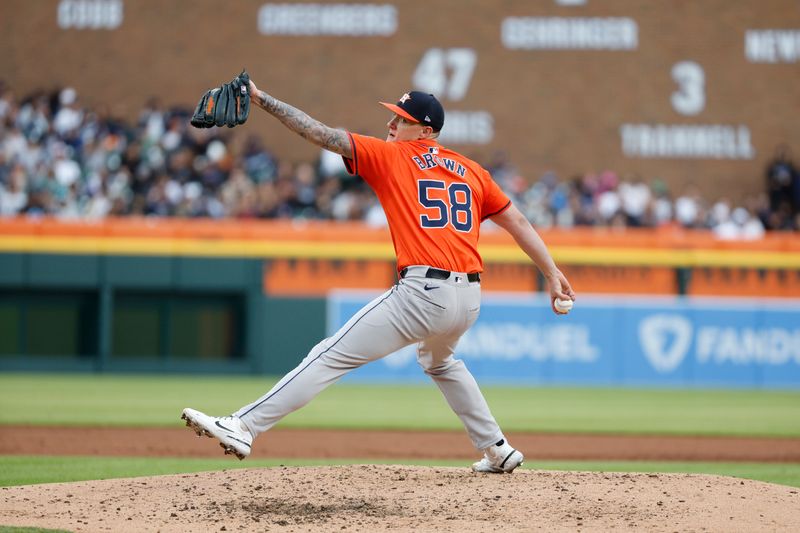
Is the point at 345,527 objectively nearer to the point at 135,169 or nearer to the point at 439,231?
the point at 439,231

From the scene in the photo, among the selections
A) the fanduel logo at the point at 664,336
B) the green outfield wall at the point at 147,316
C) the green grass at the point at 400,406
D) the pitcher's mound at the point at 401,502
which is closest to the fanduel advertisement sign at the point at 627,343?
the fanduel logo at the point at 664,336

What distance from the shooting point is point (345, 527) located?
4828 mm

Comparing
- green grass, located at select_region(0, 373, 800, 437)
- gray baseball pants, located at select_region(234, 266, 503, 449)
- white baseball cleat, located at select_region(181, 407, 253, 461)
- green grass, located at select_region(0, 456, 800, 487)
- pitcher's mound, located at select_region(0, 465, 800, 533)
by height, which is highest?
gray baseball pants, located at select_region(234, 266, 503, 449)

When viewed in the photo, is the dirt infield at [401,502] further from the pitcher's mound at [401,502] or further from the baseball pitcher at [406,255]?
the baseball pitcher at [406,255]

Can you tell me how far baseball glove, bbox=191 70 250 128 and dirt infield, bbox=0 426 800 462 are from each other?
3.41m

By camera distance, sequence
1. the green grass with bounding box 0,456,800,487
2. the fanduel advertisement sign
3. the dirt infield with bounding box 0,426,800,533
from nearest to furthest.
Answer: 1. the dirt infield with bounding box 0,426,800,533
2. the green grass with bounding box 0,456,800,487
3. the fanduel advertisement sign

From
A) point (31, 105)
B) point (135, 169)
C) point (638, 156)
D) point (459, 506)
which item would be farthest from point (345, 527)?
point (638, 156)

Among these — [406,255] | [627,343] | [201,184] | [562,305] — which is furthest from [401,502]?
[201,184]

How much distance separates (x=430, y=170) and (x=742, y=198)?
49.5ft

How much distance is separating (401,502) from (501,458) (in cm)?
87

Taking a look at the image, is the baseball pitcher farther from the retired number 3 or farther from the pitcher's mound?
the pitcher's mound

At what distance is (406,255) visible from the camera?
216 inches

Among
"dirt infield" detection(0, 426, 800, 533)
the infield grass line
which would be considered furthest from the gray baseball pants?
the infield grass line

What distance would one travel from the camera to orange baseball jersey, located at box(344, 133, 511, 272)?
17.9ft
